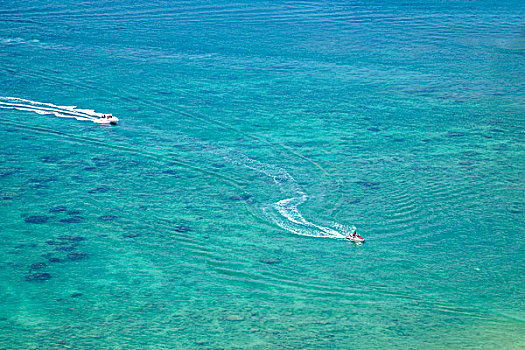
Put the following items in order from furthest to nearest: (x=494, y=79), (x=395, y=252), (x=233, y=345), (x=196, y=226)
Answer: (x=494, y=79), (x=196, y=226), (x=395, y=252), (x=233, y=345)

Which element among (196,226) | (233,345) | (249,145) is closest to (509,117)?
(249,145)

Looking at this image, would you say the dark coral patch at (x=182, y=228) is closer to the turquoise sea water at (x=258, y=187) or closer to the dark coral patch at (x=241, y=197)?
the turquoise sea water at (x=258, y=187)

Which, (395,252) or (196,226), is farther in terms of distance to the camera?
(196,226)

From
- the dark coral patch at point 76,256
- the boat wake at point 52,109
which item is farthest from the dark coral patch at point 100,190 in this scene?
the boat wake at point 52,109

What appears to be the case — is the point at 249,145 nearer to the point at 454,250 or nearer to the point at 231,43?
the point at 454,250

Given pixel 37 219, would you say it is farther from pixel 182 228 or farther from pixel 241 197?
pixel 241 197

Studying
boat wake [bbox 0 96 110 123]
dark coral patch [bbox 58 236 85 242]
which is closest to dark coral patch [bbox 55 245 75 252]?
dark coral patch [bbox 58 236 85 242]
